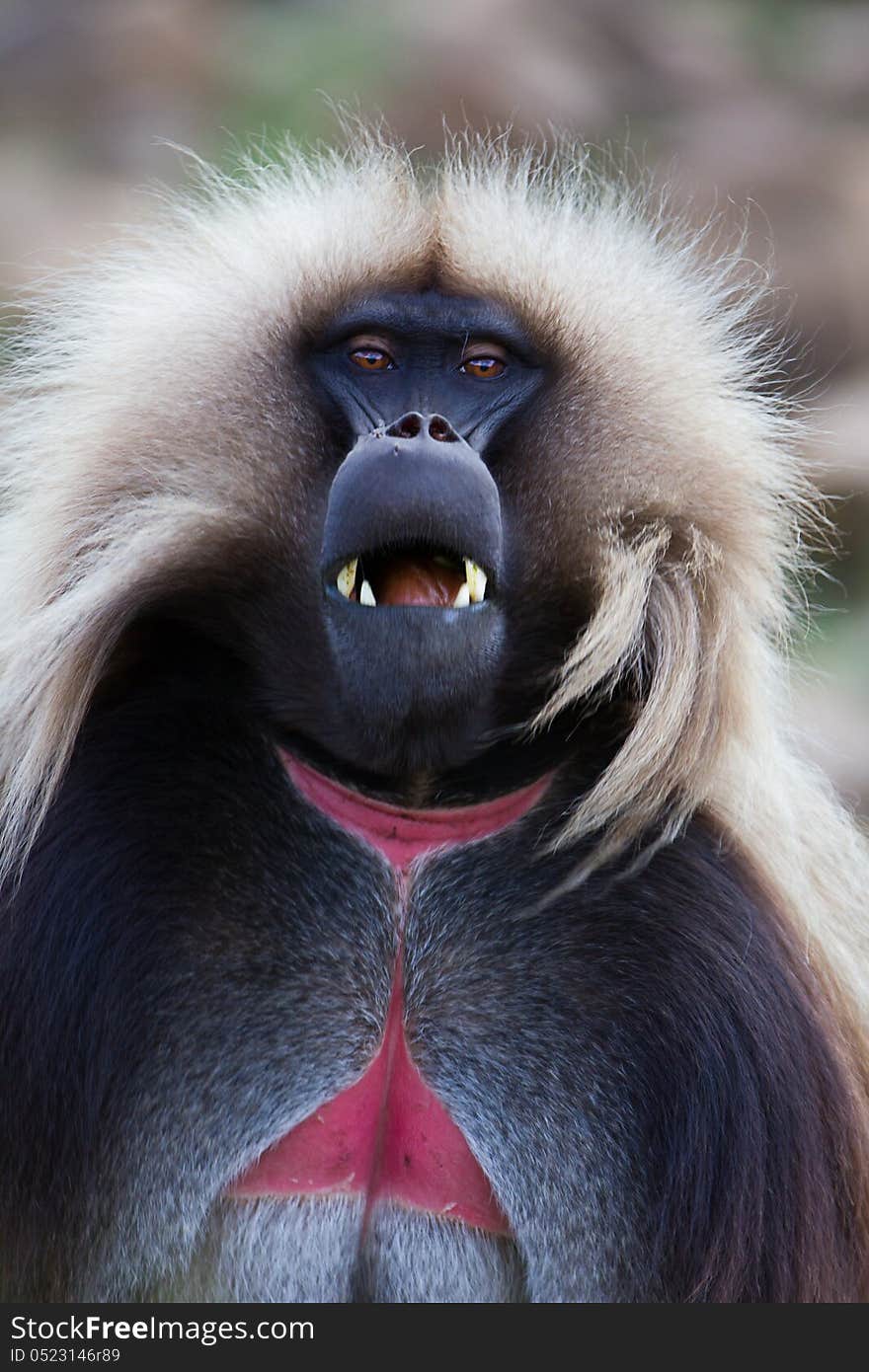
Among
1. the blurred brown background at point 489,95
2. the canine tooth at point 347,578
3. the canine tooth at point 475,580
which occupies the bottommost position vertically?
the canine tooth at point 347,578

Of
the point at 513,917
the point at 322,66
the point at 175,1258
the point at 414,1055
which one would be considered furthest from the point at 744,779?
the point at 322,66

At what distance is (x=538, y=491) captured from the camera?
8.79ft

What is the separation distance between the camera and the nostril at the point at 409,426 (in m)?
2.50

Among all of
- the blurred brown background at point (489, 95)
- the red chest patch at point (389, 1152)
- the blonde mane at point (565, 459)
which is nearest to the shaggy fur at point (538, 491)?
the blonde mane at point (565, 459)

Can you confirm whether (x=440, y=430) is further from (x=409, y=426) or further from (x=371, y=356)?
(x=371, y=356)

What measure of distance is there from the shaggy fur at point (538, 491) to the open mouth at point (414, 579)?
18 cm

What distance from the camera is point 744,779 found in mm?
2732

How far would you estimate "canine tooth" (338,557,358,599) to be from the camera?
2.53 m

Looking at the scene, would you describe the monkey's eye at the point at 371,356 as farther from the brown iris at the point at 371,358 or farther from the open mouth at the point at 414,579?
the open mouth at the point at 414,579

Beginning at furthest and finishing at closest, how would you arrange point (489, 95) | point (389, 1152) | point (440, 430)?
point (489, 95)
point (389, 1152)
point (440, 430)

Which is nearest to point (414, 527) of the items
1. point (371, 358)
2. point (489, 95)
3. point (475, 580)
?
point (475, 580)

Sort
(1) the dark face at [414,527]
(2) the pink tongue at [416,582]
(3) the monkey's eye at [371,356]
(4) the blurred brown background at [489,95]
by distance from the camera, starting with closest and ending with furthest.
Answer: (1) the dark face at [414,527]
(2) the pink tongue at [416,582]
(3) the monkey's eye at [371,356]
(4) the blurred brown background at [489,95]

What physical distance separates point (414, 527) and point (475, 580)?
17cm

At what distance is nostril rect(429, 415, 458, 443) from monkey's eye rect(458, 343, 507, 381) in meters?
0.22
